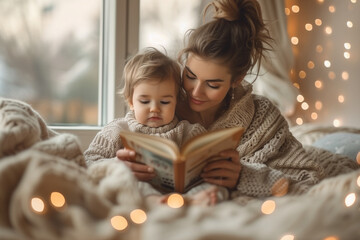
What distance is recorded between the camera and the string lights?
273cm

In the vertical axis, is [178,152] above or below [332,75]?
above

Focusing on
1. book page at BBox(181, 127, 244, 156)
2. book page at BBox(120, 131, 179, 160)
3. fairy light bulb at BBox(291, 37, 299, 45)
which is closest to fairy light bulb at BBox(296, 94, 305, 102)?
fairy light bulb at BBox(291, 37, 299, 45)

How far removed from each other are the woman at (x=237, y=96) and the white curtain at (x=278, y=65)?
3.27 feet

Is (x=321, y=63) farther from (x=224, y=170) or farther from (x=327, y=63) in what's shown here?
(x=224, y=170)

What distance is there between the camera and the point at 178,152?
95 centimetres

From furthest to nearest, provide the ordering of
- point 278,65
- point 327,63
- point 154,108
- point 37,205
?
point 327,63 → point 278,65 → point 154,108 → point 37,205

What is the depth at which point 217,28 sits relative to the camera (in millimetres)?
1422

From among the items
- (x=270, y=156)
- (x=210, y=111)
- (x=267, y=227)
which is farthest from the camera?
(x=210, y=111)

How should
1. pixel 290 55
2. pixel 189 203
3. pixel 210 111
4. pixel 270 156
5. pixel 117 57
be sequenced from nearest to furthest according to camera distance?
1. pixel 189 203
2. pixel 270 156
3. pixel 210 111
4. pixel 117 57
5. pixel 290 55

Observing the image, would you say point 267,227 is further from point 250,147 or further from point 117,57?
point 117,57

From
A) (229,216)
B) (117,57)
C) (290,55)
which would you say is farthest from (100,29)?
(229,216)

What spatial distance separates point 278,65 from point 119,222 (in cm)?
198

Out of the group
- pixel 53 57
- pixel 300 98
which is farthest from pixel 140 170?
pixel 300 98

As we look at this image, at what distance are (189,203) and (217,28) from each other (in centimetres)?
71
